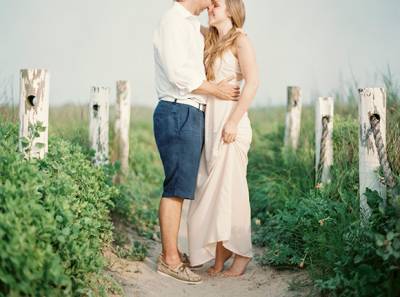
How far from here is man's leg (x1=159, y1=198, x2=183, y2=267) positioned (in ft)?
→ 19.8

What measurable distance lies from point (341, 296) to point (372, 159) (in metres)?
1.22

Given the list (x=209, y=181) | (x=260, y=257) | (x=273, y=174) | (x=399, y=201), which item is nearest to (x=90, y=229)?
(x=209, y=181)

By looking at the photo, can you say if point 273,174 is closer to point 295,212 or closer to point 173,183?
point 295,212

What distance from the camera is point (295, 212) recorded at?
269 inches

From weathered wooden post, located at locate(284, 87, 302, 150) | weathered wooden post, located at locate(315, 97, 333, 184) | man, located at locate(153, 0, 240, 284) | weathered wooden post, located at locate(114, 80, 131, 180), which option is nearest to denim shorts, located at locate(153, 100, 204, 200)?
man, located at locate(153, 0, 240, 284)

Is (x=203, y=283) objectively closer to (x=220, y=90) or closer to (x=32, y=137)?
(x=220, y=90)

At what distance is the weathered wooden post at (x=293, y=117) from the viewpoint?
10062 mm

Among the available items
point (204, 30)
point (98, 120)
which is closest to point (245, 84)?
point (204, 30)

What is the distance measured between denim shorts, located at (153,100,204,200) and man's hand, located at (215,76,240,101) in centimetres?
27

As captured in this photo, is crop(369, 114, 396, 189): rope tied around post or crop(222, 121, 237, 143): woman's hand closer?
crop(369, 114, 396, 189): rope tied around post

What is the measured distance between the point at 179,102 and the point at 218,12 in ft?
3.14

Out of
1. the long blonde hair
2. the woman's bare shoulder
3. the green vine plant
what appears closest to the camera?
the green vine plant

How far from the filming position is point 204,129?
616 centimetres

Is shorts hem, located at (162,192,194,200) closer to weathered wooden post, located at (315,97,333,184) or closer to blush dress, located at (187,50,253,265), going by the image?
blush dress, located at (187,50,253,265)
